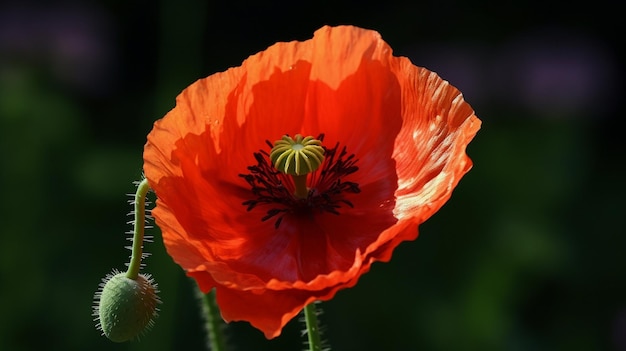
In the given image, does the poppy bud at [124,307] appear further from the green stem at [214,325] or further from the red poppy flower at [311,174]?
the green stem at [214,325]

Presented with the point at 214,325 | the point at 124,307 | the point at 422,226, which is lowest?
the point at 422,226

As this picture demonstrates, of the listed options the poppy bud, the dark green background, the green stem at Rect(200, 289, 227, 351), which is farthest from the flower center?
the dark green background

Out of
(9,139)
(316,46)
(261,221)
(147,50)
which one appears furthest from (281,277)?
(147,50)

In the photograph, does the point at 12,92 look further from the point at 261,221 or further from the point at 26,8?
the point at 261,221

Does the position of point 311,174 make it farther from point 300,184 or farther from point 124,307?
point 124,307

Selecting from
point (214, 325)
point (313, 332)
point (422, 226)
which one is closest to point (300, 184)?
point (214, 325)

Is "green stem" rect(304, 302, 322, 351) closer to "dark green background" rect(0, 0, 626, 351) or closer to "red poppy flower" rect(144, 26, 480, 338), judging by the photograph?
"red poppy flower" rect(144, 26, 480, 338)
